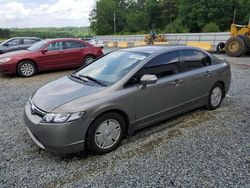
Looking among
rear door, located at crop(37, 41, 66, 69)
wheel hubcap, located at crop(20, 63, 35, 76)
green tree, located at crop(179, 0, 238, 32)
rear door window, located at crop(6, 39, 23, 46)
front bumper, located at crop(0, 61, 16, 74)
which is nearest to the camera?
front bumper, located at crop(0, 61, 16, 74)

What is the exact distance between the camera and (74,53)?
9633mm

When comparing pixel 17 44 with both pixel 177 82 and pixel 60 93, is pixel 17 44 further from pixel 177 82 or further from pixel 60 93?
pixel 177 82

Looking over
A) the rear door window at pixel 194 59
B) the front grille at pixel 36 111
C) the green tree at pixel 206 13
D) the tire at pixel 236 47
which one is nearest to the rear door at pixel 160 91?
the rear door window at pixel 194 59

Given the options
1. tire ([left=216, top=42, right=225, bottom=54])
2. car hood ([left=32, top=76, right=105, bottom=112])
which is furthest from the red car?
tire ([left=216, top=42, right=225, bottom=54])

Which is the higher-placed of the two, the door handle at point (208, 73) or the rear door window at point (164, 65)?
the rear door window at point (164, 65)

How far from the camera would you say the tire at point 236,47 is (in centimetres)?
1368

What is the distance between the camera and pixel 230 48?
14375mm

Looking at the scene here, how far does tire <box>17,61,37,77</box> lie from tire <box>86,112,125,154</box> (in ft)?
21.6

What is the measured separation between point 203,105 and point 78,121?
9.35ft

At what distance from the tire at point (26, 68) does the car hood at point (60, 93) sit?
5478 millimetres

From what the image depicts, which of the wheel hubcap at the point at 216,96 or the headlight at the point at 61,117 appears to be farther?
the wheel hubcap at the point at 216,96

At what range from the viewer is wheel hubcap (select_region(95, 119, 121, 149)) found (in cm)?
327

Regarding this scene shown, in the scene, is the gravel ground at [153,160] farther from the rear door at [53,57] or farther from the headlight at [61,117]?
the rear door at [53,57]

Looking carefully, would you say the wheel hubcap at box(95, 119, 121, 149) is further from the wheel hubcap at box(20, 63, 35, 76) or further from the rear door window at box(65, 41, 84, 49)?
the rear door window at box(65, 41, 84, 49)
